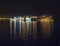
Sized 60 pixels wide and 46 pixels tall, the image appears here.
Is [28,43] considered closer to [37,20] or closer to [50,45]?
[50,45]

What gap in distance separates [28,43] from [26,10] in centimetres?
240

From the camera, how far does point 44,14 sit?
478 cm

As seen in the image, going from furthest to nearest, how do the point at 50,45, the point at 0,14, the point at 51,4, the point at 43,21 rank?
the point at 51,4 < the point at 43,21 < the point at 0,14 < the point at 50,45

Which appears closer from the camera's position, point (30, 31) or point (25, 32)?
point (25, 32)

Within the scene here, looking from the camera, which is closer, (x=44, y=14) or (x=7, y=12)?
(x=44, y=14)

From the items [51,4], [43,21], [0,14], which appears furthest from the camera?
[51,4]

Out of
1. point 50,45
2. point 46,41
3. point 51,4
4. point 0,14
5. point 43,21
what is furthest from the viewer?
point 51,4

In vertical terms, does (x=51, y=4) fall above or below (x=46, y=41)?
above

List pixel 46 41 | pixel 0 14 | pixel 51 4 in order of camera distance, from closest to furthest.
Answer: pixel 46 41
pixel 0 14
pixel 51 4

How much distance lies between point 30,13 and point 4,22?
0.72 m

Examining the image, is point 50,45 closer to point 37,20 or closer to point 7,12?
point 37,20

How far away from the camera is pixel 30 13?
16.0 feet

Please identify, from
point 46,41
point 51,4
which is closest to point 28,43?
point 46,41

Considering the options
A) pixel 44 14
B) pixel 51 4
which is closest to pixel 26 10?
pixel 44 14
